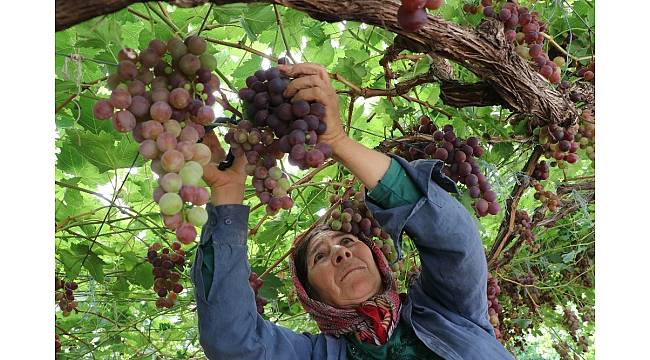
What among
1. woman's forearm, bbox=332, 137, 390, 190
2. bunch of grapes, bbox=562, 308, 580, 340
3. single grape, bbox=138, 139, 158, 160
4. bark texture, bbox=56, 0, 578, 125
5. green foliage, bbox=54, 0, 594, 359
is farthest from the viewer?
bunch of grapes, bbox=562, 308, 580, 340

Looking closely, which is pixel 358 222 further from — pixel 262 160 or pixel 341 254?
pixel 262 160

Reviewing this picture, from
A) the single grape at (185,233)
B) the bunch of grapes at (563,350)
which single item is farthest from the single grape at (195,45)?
the bunch of grapes at (563,350)

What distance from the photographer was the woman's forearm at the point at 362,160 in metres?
1.14

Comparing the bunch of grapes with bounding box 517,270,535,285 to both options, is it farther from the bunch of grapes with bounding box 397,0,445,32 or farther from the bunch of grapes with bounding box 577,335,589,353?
the bunch of grapes with bounding box 397,0,445,32

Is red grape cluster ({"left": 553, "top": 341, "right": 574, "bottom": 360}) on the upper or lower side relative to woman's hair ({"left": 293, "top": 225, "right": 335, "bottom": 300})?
lower

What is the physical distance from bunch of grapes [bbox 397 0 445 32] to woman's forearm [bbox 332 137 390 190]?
0.26 metres

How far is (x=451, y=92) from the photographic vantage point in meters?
1.64

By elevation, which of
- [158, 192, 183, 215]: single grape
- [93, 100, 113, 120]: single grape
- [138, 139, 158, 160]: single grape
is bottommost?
[158, 192, 183, 215]: single grape

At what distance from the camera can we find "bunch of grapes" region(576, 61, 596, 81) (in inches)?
69.7

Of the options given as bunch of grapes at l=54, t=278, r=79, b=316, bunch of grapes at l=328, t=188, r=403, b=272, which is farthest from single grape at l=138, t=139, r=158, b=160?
bunch of grapes at l=54, t=278, r=79, b=316

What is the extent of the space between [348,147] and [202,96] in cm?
32

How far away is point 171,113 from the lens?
0.88m

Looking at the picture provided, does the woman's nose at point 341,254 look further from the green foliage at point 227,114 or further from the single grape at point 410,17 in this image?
the single grape at point 410,17

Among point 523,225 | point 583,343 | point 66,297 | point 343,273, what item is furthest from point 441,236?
point 583,343
